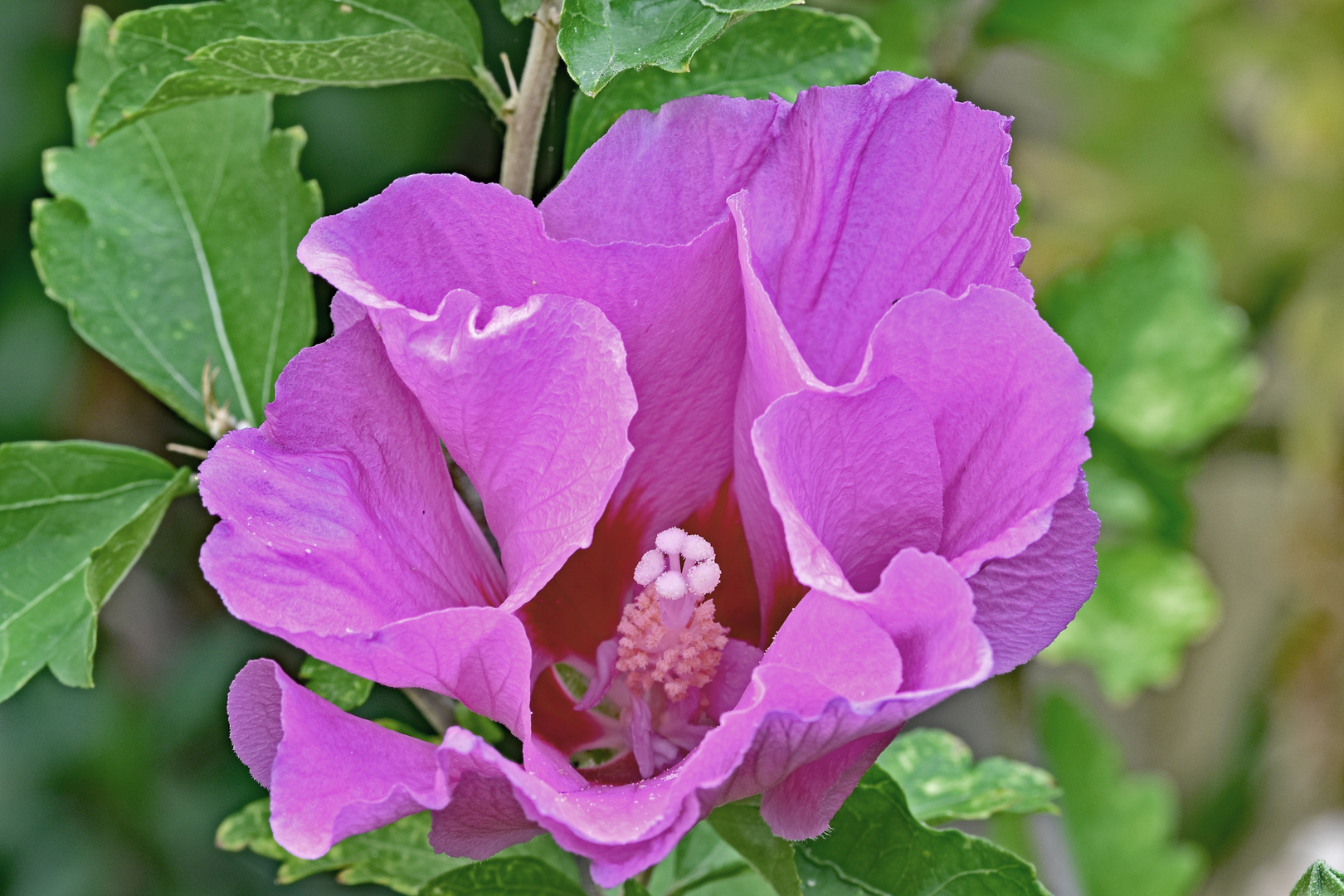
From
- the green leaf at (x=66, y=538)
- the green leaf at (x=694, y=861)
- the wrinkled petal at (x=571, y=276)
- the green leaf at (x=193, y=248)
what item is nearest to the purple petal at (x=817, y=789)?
the wrinkled petal at (x=571, y=276)

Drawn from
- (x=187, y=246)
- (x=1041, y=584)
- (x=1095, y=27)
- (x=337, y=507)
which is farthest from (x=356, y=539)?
(x=1095, y=27)

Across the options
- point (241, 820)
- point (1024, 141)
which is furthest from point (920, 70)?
point (1024, 141)

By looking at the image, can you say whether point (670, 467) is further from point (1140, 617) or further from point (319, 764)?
point (1140, 617)

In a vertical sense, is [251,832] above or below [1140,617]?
above

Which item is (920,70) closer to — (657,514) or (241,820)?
(657,514)

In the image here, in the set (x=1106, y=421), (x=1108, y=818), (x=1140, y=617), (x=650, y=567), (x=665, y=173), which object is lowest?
(x=1108, y=818)

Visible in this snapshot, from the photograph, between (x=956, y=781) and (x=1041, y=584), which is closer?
(x=1041, y=584)

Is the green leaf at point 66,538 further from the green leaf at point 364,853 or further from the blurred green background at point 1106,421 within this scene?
the blurred green background at point 1106,421
